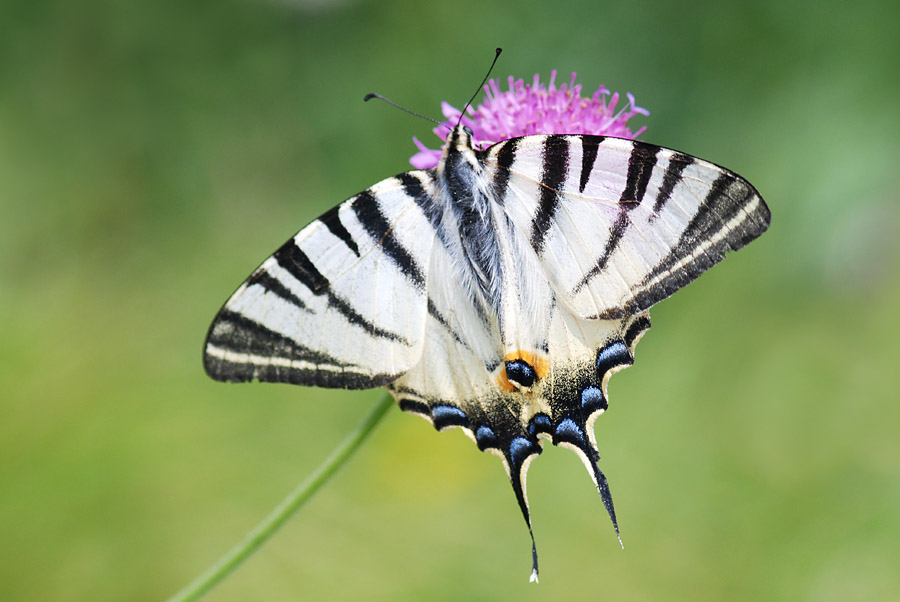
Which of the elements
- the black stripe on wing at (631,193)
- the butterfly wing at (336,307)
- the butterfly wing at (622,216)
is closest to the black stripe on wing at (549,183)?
the butterfly wing at (622,216)

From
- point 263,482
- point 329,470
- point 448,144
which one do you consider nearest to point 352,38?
point 263,482

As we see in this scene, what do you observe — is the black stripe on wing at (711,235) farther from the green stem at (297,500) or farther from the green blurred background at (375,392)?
the green blurred background at (375,392)

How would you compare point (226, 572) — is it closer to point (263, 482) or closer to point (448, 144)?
point (448, 144)

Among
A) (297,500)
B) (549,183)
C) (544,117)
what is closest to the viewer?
(297,500)

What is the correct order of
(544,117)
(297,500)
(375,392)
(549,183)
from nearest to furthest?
(297,500) → (549,183) → (544,117) → (375,392)

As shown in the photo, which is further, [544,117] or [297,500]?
[544,117]

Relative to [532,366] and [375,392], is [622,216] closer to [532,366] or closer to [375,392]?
[532,366]

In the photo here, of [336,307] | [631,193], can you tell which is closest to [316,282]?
[336,307]

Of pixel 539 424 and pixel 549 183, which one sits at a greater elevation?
pixel 549 183
